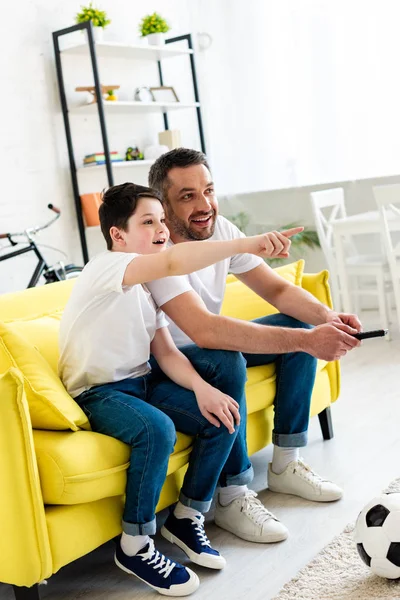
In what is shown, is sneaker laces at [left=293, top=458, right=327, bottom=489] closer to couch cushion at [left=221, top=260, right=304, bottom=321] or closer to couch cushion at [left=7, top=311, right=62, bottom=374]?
couch cushion at [left=221, top=260, right=304, bottom=321]

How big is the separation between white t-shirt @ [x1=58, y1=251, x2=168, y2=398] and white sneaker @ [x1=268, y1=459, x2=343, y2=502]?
0.63m

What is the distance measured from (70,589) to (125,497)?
262 mm

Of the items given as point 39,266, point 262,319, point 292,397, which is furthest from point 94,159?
point 292,397

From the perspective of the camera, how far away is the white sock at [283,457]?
231 cm

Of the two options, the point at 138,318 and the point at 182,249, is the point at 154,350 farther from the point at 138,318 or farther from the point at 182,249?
the point at 182,249

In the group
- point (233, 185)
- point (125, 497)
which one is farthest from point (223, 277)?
point (233, 185)

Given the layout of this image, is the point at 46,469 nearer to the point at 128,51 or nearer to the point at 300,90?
the point at 128,51

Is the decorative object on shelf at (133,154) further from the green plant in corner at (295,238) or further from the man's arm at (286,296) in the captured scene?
the man's arm at (286,296)

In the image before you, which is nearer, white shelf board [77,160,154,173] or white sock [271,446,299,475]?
white sock [271,446,299,475]

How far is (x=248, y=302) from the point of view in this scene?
8.86 feet

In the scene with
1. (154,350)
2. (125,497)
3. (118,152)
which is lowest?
(125,497)

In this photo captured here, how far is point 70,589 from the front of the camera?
1864 mm

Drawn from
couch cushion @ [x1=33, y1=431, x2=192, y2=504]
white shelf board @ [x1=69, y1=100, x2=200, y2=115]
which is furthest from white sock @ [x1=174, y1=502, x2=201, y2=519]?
white shelf board @ [x1=69, y1=100, x2=200, y2=115]

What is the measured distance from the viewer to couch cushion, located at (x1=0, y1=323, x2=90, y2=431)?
1.79 meters
